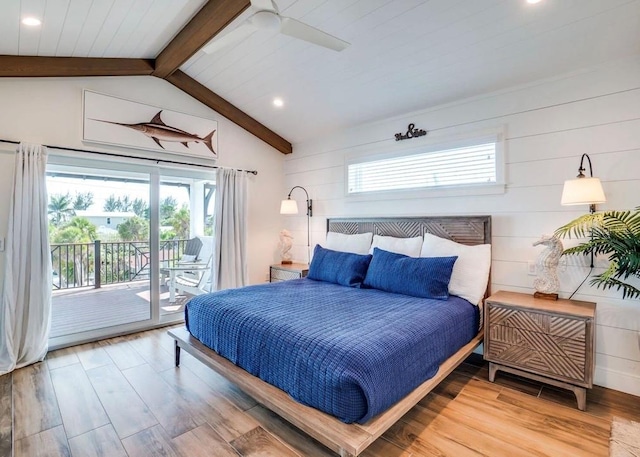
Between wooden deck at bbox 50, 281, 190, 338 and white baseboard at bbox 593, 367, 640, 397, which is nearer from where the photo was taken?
white baseboard at bbox 593, 367, 640, 397

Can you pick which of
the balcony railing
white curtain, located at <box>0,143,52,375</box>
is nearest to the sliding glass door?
the balcony railing

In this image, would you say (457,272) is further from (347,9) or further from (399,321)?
(347,9)

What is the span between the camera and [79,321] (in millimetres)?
3684

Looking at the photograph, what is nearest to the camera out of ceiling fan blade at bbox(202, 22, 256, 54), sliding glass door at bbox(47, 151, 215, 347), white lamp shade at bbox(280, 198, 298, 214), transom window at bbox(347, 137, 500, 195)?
ceiling fan blade at bbox(202, 22, 256, 54)

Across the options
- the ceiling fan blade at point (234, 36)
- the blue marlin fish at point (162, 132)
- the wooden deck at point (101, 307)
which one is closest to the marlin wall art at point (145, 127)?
the blue marlin fish at point (162, 132)

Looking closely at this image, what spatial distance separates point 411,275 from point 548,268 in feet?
3.56

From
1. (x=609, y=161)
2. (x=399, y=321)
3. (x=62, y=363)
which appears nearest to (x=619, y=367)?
(x=609, y=161)

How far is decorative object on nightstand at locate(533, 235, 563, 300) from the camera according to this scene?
266cm

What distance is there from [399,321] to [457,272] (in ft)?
3.70

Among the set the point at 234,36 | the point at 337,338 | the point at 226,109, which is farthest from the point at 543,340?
the point at 226,109

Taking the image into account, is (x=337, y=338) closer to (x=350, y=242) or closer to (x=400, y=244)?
(x=400, y=244)

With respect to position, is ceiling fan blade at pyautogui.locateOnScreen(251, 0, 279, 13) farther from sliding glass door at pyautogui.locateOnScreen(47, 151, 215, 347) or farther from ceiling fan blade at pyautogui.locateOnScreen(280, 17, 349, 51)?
sliding glass door at pyautogui.locateOnScreen(47, 151, 215, 347)

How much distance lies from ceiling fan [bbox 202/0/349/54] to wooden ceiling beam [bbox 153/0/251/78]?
52 centimetres

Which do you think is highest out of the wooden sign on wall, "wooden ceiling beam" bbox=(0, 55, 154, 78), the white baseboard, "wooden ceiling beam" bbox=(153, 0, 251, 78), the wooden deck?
"wooden ceiling beam" bbox=(153, 0, 251, 78)
